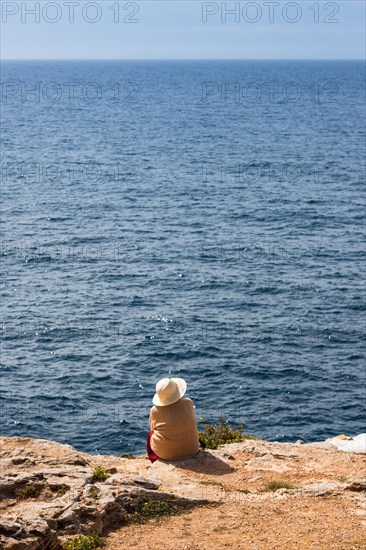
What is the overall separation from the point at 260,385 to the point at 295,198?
4348cm

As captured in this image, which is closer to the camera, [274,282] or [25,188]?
[274,282]

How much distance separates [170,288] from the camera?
5909 centimetres

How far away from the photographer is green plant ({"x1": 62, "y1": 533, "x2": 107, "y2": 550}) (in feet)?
46.1

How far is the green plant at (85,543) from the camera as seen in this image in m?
14.1

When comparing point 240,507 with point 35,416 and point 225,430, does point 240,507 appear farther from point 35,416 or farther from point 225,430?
point 35,416

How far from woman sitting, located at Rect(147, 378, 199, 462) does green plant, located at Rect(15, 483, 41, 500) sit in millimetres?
3771

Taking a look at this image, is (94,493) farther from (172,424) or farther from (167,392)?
(167,392)

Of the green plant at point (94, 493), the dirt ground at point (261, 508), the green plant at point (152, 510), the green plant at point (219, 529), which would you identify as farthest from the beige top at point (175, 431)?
the green plant at point (219, 529)

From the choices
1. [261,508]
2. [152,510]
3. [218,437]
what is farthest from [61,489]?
[218,437]

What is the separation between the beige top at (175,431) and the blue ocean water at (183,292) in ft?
64.6

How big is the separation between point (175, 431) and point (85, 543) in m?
5.08

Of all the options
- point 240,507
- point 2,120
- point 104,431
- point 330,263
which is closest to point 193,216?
point 330,263

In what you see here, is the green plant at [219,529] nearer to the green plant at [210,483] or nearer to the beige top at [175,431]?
the green plant at [210,483]

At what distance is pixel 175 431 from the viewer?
62.3ft
